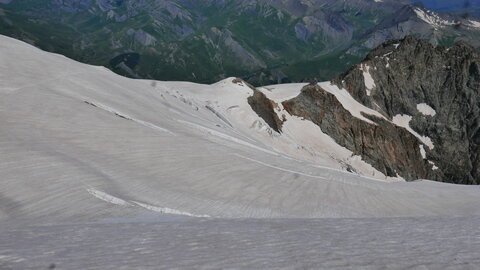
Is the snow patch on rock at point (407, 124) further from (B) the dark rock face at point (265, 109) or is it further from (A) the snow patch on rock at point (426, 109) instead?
(B) the dark rock face at point (265, 109)

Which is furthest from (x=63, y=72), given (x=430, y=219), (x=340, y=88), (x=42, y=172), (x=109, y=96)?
(x=340, y=88)

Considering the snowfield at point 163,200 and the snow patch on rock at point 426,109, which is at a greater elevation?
the snow patch on rock at point 426,109

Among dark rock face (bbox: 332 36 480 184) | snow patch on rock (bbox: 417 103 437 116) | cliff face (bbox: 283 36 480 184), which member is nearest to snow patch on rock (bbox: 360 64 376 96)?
cliff face (bbox: 283 36 480 184)

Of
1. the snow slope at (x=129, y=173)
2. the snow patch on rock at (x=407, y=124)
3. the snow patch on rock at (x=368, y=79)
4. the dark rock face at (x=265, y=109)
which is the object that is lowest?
the snow slope at (x=129, y=173)

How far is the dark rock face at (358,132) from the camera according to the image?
8831 cm

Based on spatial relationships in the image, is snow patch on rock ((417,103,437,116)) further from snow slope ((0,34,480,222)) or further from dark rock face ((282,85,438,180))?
snow slope ((0,34,480,222))

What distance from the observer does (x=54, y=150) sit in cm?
1653

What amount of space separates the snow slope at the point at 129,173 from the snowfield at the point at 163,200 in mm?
76

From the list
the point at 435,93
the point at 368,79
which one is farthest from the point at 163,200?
the point at 435,93

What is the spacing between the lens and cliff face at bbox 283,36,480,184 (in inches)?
3583

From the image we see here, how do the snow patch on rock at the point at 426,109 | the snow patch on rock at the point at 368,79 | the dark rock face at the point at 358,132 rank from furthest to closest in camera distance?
the snow patch on rock at the point at 426,109 < the snow patch on rock at the point at 368,79 < the dark rock face at the point at 358,132

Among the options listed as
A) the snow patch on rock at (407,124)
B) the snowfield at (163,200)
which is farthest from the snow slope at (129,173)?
the snow patch on rock at (407,124)

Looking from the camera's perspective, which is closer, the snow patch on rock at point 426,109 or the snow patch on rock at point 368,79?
the snow patch on rock at point 368,79

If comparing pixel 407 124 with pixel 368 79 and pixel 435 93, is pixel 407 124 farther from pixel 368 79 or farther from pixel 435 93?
pixel 435 93
